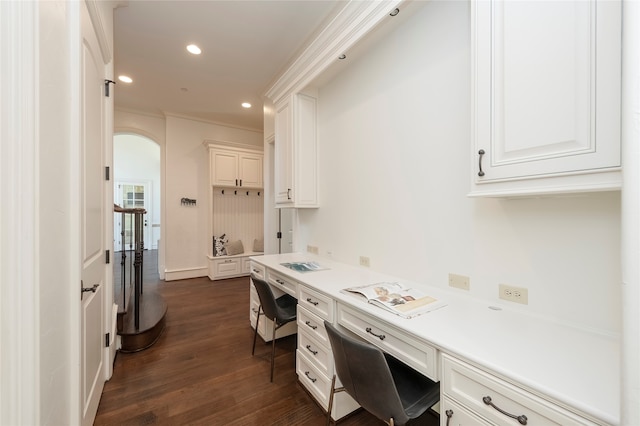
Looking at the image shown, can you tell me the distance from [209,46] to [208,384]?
3.30 metres

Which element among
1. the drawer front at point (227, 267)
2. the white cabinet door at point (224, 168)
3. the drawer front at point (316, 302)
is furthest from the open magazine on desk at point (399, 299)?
the white cabinet door at point (224, 168)

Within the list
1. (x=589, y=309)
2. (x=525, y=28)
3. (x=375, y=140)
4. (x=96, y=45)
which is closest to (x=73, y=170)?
(x=96, y=45)

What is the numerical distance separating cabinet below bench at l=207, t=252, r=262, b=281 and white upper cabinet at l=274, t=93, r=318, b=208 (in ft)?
8.73

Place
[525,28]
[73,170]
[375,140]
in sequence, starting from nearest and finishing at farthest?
[525,28] → [73,170] → [375,140]

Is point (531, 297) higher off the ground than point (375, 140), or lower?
lower

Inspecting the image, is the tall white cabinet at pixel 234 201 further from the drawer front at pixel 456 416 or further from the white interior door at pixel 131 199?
the white interior door at pixel 131 199

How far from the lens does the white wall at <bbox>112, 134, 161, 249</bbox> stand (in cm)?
812

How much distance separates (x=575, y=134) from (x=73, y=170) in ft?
6.95

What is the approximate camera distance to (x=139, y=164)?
28.1 feet

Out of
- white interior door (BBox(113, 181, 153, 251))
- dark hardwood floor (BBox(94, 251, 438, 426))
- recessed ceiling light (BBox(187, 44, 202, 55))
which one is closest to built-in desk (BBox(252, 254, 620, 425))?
dark hardwood floor (BBox(94, 251, 438, 426))

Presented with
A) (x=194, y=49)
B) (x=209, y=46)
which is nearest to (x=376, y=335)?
(x=209, y=46)

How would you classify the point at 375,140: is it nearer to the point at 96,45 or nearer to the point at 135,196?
the point at 96,45

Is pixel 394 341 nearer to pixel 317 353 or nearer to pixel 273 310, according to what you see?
pixel 317 353

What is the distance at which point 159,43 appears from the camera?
2848mm
